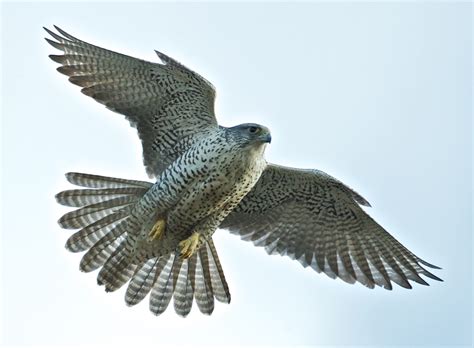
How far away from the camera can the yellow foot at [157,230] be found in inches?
503

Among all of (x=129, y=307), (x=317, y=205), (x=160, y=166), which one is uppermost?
(x=317, y=205)

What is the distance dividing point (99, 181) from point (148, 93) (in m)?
1.14

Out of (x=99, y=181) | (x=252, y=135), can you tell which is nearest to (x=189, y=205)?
(x=252, y=135)

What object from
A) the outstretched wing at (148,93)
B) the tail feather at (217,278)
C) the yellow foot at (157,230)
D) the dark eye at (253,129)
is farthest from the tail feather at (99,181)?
the dark eye at (253,129)

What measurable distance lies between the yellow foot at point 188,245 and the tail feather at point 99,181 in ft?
2.61

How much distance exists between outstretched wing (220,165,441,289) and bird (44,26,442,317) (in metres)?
0.01

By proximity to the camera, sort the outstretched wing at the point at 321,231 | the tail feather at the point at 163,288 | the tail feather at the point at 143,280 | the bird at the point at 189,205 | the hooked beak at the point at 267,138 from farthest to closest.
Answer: the outstretched wing at the point at 321,231 → the tail feather at the point at 163,288 → the tail feather at the point at 143,280 → the bird at the point at 189,205 → the hooked beak at the point at 267,138

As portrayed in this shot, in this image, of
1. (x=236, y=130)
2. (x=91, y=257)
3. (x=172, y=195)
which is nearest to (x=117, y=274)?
(x=91, y=257)

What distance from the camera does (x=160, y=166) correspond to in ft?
43.6

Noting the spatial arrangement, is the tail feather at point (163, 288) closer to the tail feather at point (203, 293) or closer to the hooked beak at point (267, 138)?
the tail feather at point (203, 293)

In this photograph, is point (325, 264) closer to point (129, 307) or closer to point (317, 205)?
point (317, 205)

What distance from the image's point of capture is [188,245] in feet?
42.0

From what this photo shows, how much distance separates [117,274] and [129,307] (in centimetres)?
44

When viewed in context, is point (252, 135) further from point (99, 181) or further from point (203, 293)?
point (203, 293)
